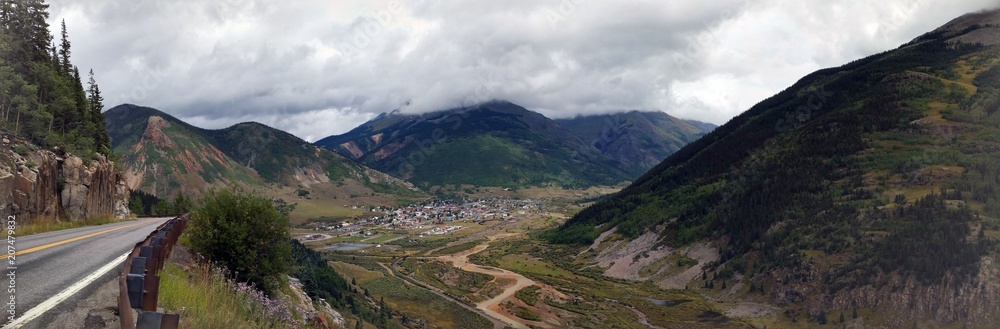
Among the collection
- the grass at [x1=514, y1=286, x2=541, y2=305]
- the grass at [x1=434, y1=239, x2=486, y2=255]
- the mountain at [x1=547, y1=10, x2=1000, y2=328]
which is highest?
the mountain at [x1=547, y1=10, x2=1000, y2=328]

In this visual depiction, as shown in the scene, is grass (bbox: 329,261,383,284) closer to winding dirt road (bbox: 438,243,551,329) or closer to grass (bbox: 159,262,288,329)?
winding dirt road (bbox: 438,243,551,329)

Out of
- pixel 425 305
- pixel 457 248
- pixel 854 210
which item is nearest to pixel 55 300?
pixel 425 305

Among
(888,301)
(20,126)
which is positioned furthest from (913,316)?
(20,126)

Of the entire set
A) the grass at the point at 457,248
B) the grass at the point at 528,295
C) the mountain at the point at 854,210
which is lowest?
the grass at the point at 528,295

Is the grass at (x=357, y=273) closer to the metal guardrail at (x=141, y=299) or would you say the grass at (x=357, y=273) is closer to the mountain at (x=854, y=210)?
the mountain at (x=854, y=210)

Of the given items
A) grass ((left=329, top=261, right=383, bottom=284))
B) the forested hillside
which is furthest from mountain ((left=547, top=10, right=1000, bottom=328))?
the forested hillside

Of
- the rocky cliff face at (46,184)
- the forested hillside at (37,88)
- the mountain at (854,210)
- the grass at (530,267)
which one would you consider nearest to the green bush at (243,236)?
the rocky cliff face at (46,184)

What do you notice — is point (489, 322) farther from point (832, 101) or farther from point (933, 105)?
point (832, 101)
